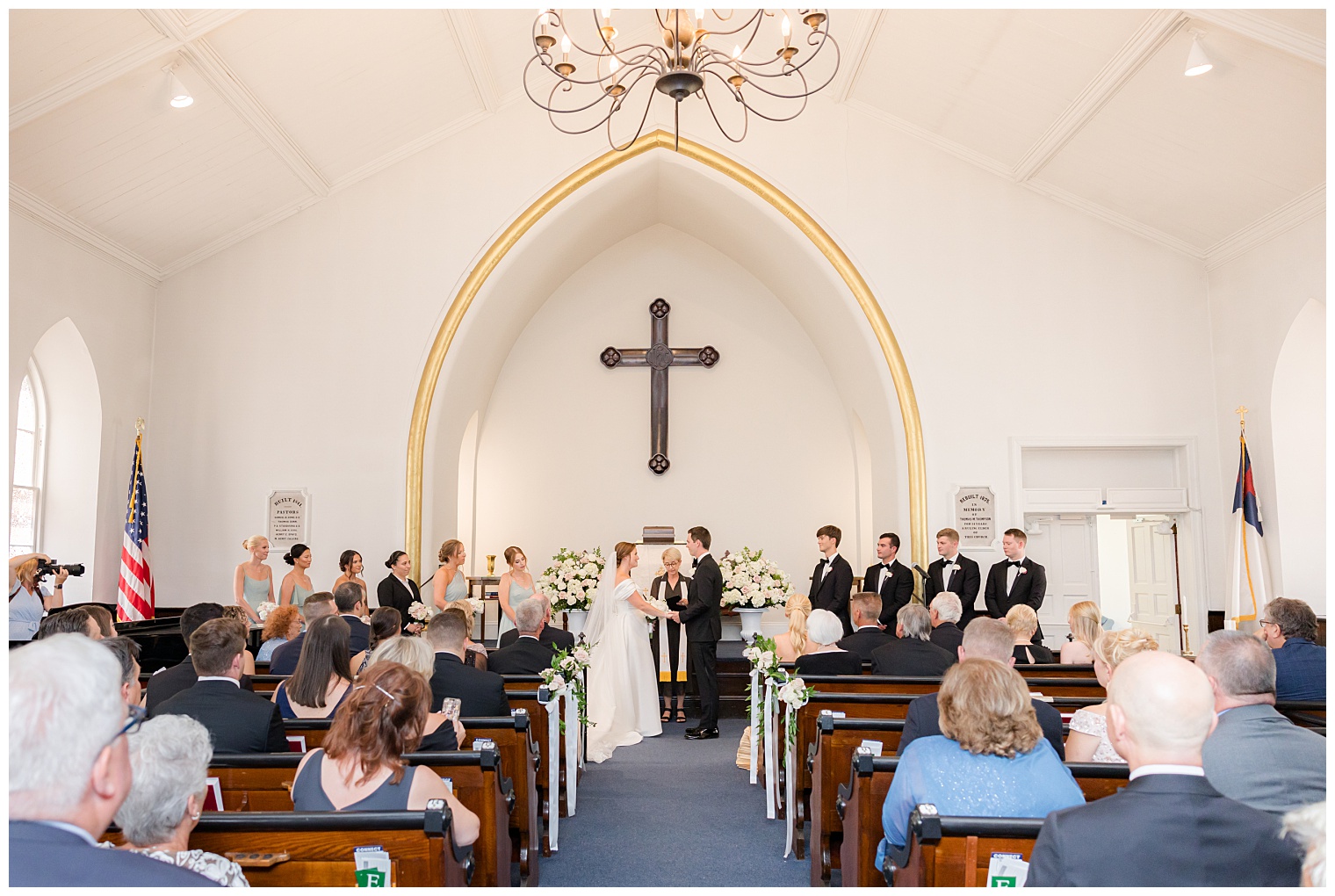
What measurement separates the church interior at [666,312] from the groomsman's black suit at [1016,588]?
40 millimetres

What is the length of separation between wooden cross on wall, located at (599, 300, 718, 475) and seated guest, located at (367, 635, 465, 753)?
7561 millimetres

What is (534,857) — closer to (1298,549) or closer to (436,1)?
(436,1)

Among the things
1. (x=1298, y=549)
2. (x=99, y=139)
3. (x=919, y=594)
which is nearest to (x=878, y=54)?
(x=919, y=594)

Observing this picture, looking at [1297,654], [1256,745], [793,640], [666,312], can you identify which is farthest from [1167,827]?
[666,312]

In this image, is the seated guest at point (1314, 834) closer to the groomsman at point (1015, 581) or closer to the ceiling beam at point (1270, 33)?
the ceiling beam at point (1270, 33)

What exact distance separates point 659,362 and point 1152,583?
5509 millimetres

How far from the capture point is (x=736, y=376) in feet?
38.3

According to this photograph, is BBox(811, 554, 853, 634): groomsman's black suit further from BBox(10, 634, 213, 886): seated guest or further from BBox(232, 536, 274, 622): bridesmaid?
BBox(10, 634, 213, 886): seated guest

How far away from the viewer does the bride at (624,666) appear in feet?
24.6

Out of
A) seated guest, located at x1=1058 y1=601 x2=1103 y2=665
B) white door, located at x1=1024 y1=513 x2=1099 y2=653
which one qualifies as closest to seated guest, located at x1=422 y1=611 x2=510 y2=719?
seated guest, located at x1=1058 y1=601 x2=1103 y2=665

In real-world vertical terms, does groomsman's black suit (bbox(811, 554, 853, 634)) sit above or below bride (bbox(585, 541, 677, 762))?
above

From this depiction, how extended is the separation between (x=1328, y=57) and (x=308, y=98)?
7.43m

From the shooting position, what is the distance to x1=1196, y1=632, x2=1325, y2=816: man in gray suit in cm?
279

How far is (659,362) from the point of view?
11.5m
